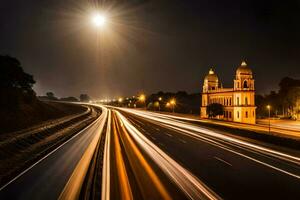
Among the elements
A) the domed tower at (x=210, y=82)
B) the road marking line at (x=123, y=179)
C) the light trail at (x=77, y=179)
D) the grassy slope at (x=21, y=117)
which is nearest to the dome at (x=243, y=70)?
the domed tower at (x=210, y=82)

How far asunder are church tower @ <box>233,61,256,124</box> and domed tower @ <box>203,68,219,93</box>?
58.1 feet

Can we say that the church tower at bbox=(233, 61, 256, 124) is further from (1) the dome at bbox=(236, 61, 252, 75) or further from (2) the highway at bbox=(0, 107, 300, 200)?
(2) the highway at bbox=(0, 107, 300, 200)

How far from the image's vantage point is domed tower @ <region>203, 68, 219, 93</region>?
114m

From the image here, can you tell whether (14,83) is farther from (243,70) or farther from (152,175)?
(243,70)

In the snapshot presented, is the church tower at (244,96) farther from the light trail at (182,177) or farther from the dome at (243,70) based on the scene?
the light trail at (182,177)

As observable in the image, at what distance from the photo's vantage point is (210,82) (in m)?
115

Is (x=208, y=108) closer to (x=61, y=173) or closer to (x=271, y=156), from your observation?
(x=271, y=156)

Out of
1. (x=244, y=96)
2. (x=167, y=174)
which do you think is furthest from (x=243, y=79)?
(x=167, y=174)

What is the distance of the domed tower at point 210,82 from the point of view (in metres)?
114

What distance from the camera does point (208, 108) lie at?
325 feet

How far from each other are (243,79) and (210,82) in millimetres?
20241

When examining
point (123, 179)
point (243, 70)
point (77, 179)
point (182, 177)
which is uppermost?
point (243, 70)

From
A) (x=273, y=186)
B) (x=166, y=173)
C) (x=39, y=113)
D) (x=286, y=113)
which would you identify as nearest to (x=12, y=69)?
(x=39, y=113)

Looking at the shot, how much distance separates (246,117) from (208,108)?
45.0 feet
